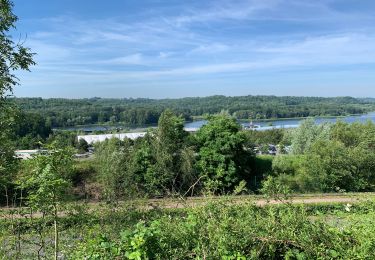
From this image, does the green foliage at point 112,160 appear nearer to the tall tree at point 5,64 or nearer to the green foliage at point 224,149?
the green foliage at point 224,149

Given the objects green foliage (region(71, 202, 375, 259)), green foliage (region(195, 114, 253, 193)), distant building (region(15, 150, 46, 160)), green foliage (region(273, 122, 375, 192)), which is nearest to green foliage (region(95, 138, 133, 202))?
green foliage (region(195, 114, 253, 193))

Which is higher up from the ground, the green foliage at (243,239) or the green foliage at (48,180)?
the green foliage at (48,180)

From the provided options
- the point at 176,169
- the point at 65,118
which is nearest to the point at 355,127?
the point at 176,169

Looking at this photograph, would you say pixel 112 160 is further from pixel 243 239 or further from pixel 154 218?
pixel 243 239

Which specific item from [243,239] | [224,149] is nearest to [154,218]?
[243,239]

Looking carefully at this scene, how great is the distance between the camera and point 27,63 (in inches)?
286

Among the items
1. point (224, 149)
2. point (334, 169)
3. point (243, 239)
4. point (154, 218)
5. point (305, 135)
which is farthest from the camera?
point (305, 135)

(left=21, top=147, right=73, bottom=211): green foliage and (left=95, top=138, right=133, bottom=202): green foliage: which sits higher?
(left=21, top=147, right=73, bottom=211): green foliage

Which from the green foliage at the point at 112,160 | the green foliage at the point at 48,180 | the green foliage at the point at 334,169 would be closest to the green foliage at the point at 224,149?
the green foliage at the point at 334,169

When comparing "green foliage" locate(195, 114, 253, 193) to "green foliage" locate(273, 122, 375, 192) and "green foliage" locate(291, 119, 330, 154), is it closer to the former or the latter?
"green foliage" locate(273, 122, 375, 192)

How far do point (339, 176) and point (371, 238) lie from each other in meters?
22.8

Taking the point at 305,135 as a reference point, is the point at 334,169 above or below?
below

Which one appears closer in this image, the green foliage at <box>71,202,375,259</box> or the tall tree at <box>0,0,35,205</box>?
the green foliage at <box>71,202,375,259</box>

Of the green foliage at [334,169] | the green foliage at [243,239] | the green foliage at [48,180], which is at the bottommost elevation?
the green foliage at [334,169]
